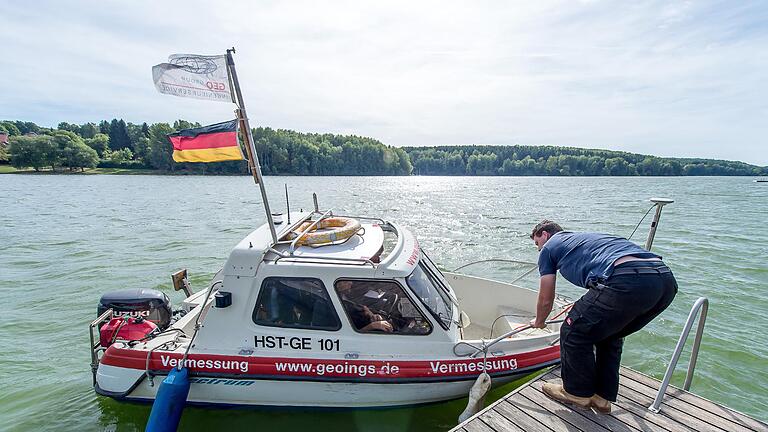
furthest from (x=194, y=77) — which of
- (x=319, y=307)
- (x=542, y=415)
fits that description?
(x=542, y=415)

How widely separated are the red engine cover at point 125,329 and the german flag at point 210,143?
2199 millimetres

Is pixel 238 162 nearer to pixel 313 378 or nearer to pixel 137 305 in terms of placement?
pixel 137 305

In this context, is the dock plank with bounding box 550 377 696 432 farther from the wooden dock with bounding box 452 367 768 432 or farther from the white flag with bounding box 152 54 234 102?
the white flag with bounding box 152 54 234 102

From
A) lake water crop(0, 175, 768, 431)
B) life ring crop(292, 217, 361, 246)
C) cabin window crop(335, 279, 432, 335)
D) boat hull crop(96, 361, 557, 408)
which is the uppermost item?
life ring crop(292, 217, 361, 246)

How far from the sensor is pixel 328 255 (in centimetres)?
435

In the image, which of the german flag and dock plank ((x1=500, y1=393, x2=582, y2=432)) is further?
the german flag

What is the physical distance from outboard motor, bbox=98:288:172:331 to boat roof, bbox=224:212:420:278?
1852 mm

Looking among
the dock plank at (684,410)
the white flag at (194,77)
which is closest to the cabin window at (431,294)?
the dock plank at (684,410)

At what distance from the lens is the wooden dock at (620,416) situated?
3.40 metres

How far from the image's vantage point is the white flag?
3.96 meters

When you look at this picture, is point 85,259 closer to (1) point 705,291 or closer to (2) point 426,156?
(1) point 705,291

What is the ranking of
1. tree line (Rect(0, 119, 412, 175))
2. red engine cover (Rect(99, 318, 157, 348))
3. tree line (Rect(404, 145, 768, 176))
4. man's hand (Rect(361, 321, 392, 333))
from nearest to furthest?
man's hand (Rect(361, 321, 392, 333))
red engine cover (Rect(99, 318, 157, 348))
tree line (Rect(0, 119, 412, 175))
tree line (Rect(404, 145, 768, 176))

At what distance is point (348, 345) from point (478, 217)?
21097 mm

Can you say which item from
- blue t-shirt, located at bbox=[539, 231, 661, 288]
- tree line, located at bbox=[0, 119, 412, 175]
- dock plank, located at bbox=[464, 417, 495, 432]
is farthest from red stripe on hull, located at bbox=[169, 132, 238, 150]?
tree line, located at bbox=[0, 119, 412, 175]
